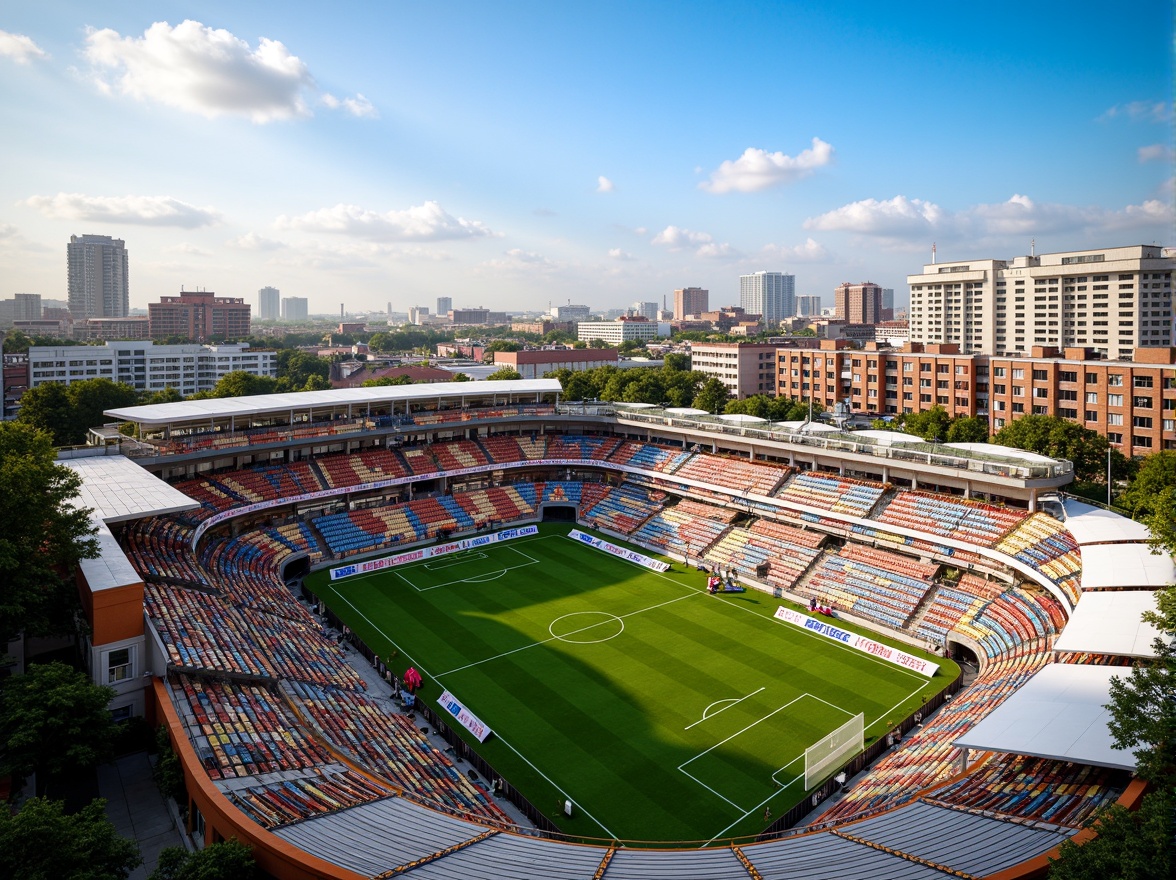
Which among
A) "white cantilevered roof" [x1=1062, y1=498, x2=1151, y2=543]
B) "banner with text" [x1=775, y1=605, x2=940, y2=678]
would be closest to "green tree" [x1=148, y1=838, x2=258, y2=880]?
"banner with text" [x1=775, y1=605, x2=940, y2=678]

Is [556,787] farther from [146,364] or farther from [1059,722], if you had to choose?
[146,364]

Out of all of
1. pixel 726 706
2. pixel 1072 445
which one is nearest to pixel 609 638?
pixel 726 706

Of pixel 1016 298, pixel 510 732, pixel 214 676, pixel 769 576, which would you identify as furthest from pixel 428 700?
pixel 1016 298

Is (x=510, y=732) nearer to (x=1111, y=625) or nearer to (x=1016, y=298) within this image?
(x=1111, y=625)

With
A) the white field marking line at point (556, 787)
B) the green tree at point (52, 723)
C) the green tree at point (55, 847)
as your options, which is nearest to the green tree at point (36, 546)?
the green tree at point (52, 723)

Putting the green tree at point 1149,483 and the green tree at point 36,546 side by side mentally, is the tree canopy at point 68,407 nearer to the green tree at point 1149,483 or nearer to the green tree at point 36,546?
the green tree at point 36,546
